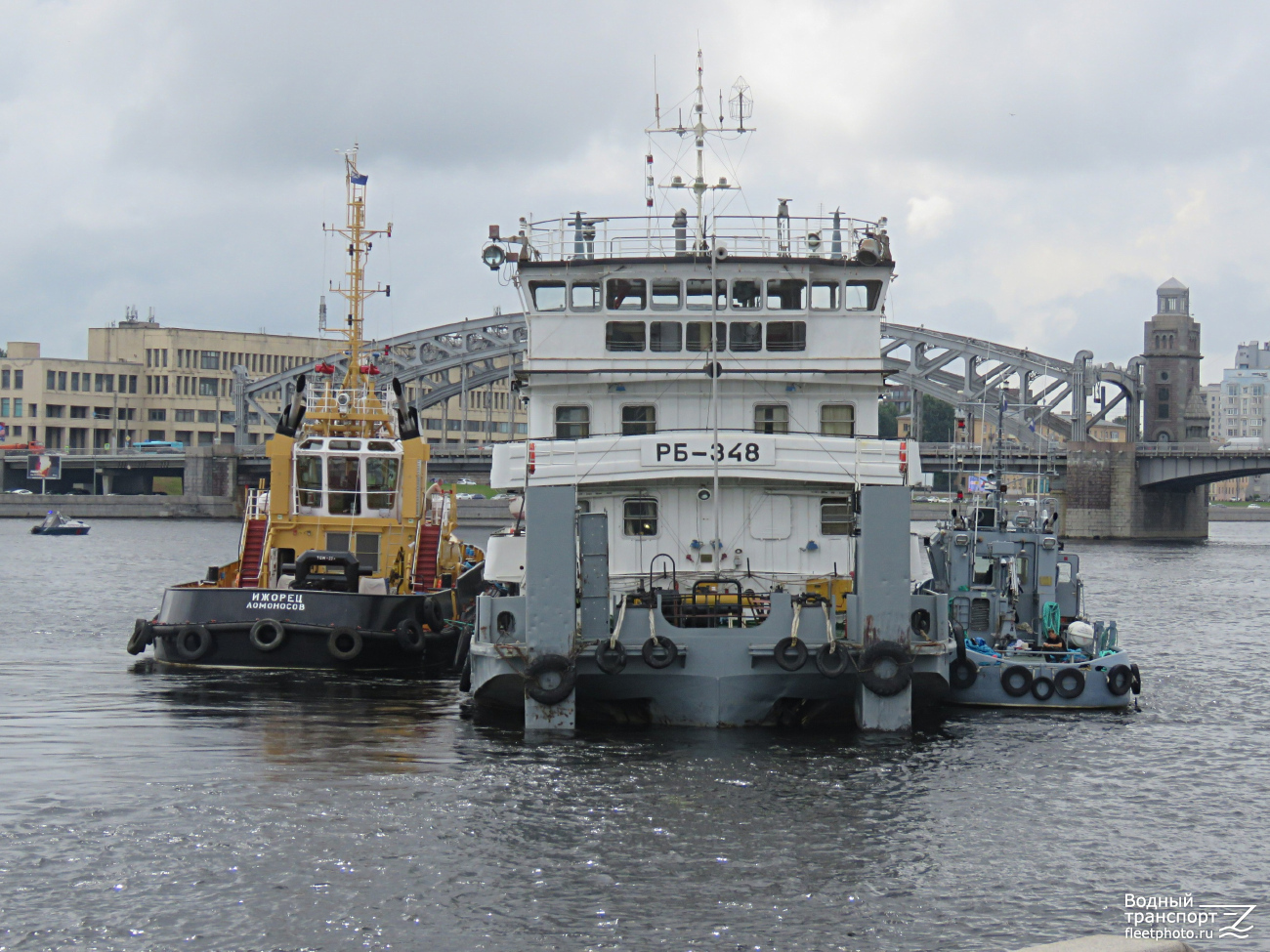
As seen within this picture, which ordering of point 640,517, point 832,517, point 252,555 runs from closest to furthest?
point 640,517
point 832,517
point 252,555

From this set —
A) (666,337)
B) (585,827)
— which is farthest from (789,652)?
(666,337)

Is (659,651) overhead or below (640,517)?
below

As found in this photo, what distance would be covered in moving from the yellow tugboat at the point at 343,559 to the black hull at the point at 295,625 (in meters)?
0.03

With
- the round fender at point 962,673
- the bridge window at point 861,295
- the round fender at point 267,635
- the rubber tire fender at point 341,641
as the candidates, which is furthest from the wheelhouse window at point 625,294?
the round fender at point 267,635

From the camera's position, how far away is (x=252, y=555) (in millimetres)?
37625

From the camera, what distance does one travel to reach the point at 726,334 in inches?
1140

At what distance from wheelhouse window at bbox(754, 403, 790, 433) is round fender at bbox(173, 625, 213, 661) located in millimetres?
13564

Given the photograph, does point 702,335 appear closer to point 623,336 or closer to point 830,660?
point 623,336

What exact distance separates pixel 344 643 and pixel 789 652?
13232 millimetres

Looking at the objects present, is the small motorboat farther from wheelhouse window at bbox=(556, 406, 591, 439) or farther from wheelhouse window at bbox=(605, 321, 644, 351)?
wheelhouse window at bbox=(605, 321, 644, 351)

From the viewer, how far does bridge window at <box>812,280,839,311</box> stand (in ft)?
95.4

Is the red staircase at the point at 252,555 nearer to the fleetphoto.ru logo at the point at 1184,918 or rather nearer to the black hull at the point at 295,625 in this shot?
the black hull at the point at 295,625

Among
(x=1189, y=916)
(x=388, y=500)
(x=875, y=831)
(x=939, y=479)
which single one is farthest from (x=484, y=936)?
(x=939, y=479)

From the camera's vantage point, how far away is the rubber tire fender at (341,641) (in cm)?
3356
